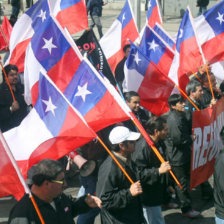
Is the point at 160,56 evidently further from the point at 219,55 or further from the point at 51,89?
the point at 51,89

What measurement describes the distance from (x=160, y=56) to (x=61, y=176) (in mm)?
4658

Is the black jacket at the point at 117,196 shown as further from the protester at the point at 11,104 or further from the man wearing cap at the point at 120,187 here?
the protester at the point at 11,104

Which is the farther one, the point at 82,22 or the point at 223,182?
the point at 82,22

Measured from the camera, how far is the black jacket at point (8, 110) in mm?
7073

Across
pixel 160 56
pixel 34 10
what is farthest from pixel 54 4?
pixel 160 56

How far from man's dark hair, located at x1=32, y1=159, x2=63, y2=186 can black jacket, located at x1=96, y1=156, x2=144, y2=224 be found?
2.66ft

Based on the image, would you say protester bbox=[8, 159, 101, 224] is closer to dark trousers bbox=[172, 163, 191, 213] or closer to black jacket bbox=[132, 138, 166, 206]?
black jacket bbox=[132, 138, 166, 206]

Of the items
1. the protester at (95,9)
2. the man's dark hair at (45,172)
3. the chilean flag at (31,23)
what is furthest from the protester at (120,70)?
the protester at (95,9)

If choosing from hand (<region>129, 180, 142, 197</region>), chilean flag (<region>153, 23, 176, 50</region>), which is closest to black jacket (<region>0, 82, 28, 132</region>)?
chilean flag (<region>153, 23, 176, 50</region>)

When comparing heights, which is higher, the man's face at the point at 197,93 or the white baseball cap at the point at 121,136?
the white baseball cap at the point at 121,136

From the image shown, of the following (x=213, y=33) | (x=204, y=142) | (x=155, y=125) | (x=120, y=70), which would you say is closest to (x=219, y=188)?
(x=155, y=125)

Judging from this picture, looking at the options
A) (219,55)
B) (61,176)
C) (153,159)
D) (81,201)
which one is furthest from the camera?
(219,55)

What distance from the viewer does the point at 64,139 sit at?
4938mm

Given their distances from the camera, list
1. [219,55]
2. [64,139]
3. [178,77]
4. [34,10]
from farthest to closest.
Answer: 1. [34,10]
2. [219,55]
3. [178,77]
4. [64,139]
